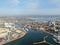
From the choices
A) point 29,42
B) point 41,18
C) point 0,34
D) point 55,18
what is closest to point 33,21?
point 41,18

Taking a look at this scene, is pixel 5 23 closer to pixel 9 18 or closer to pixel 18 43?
pixel 9 18

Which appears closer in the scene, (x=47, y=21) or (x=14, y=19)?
(x=14, y=19)

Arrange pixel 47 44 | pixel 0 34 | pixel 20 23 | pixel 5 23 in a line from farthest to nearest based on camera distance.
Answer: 1. pixel 20 23
2. pixel 5 23
3. pixel 0 34
4. pixel 47 44

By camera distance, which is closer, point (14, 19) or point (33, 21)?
point (14, 19)

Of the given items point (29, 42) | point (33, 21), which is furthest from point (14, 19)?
point (29, 42)

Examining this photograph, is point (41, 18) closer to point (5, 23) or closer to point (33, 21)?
point (33, 21)

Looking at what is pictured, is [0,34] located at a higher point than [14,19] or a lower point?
lower

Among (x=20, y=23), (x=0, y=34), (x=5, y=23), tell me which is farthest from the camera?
(x=20, y=23)

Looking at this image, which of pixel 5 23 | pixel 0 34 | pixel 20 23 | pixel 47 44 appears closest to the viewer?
pixel 47 44

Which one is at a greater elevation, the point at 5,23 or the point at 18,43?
the point at 5,23
